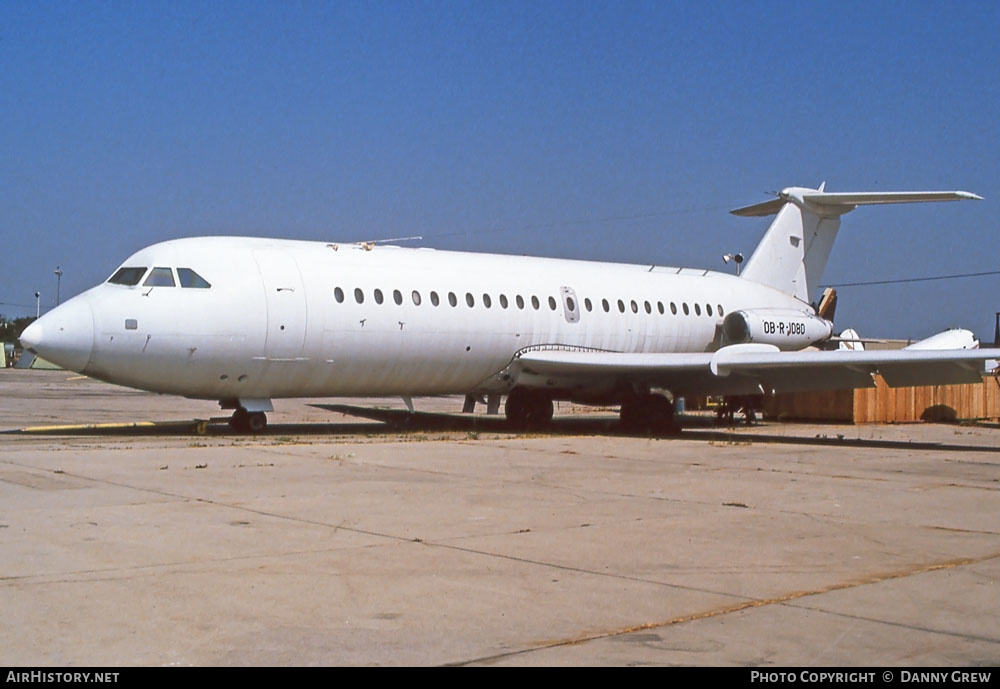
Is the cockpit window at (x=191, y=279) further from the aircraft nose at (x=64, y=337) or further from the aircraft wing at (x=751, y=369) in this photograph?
the aircraft wing at (x=751, y=369)

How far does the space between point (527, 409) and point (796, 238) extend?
1017cm

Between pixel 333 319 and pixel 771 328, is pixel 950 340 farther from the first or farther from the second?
pixel 333 319

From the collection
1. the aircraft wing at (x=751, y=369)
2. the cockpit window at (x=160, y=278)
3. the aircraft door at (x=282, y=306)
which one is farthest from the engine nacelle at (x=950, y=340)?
the cockpit window at (x=160, y=278)

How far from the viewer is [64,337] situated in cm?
1698

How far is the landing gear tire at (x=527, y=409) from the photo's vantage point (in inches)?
949

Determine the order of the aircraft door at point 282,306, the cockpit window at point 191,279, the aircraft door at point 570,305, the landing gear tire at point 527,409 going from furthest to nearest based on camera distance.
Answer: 1. the landing gear tire at point 527,409
2. the aircraft door at point 570,305
3. the aircraft door at point 282,306
4. the cockpit window at point 191,279

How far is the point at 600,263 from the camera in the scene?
26.2 m

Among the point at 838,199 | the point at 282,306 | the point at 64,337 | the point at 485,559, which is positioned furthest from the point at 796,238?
the point at 485,559

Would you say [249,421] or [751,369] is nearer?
[249,421]

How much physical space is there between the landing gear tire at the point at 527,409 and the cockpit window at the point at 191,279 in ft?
25.7

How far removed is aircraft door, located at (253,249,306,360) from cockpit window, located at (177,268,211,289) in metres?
1.00

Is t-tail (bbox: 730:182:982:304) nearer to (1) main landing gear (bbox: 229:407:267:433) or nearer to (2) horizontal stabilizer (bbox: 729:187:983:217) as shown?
(2) horizontal stabilizer (bbox: 729:187:983:217)
